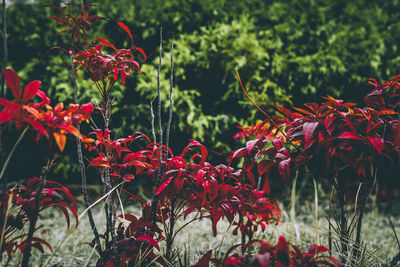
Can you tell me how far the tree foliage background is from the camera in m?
3.18

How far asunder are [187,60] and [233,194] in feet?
7.26

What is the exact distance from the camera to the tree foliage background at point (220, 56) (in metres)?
3.18

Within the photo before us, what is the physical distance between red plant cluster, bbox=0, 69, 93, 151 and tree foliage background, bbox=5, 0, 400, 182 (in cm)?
212

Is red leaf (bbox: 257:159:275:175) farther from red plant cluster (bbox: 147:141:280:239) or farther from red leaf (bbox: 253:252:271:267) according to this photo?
red leaf (bbox: 253:252:271:267)

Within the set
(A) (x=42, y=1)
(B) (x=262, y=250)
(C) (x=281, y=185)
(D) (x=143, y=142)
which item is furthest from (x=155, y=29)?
(B) (x=262, y=250)

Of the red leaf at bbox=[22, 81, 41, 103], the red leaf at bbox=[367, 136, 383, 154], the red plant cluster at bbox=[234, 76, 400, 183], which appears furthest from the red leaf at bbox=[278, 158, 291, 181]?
the red leaf at bbox=[22, 81, 41, 103]

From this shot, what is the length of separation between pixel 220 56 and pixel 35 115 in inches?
106

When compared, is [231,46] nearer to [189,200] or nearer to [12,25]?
[189,200]

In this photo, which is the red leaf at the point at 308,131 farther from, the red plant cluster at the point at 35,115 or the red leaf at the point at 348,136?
the red plant cluster at the point at 35,115

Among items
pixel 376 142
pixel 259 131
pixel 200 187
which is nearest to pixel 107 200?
pixel 200 187

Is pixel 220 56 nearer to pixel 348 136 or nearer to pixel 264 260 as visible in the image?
pixel 348 136

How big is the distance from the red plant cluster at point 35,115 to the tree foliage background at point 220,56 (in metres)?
2.12

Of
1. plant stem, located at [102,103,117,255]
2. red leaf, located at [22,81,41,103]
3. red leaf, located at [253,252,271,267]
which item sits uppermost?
red leaf, located at [22,81,41,103]

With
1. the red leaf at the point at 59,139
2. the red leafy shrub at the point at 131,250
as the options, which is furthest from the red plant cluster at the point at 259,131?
the red leaf at the point at 59,139
